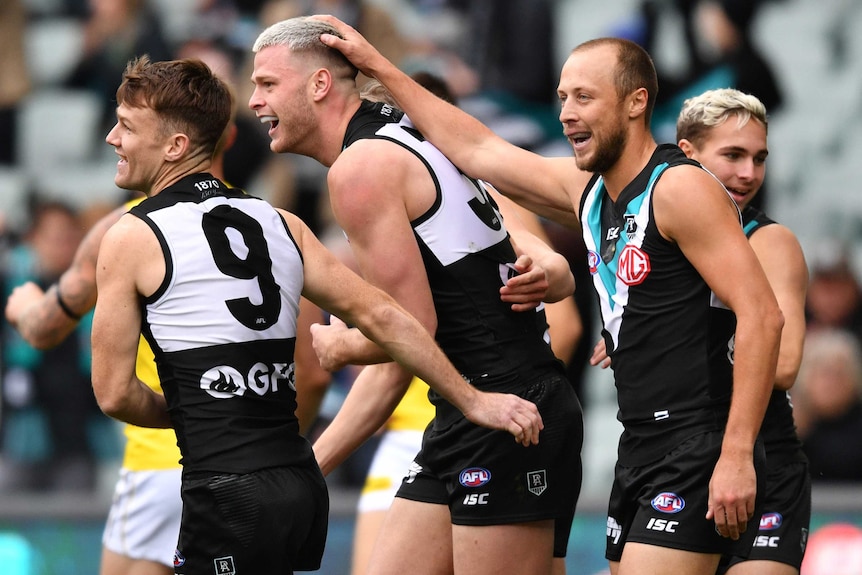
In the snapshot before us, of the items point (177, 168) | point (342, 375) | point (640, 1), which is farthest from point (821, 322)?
point (177, 168)

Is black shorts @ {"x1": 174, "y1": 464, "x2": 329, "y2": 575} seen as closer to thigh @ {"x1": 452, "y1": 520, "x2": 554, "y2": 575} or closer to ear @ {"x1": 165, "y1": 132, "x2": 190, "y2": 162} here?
thigh @ {"x1": 452, "y1": 520, "x2": 554, "y2": 575}

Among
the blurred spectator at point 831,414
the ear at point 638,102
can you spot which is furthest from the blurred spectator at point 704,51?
the ear at point 638,102

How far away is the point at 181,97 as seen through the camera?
427cm

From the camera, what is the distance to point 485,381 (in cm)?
470

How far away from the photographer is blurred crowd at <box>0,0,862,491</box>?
9328 millimetres

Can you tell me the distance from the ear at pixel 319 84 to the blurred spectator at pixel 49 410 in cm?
525

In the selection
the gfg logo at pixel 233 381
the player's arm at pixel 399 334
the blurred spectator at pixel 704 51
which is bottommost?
the gfg logo at pixel 233 381

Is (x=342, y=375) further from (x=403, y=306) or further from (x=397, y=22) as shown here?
(x=403, y=306)

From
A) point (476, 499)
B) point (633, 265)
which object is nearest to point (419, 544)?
point (476, 499)

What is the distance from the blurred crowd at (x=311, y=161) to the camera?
9328 millimetres

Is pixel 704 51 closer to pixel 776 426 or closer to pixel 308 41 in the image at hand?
pixel 776 426

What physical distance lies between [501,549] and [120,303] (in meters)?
1.62

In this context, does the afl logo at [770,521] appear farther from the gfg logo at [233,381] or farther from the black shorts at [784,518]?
the gfg logo at [233,381]

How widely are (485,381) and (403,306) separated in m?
Answer: 0.42
